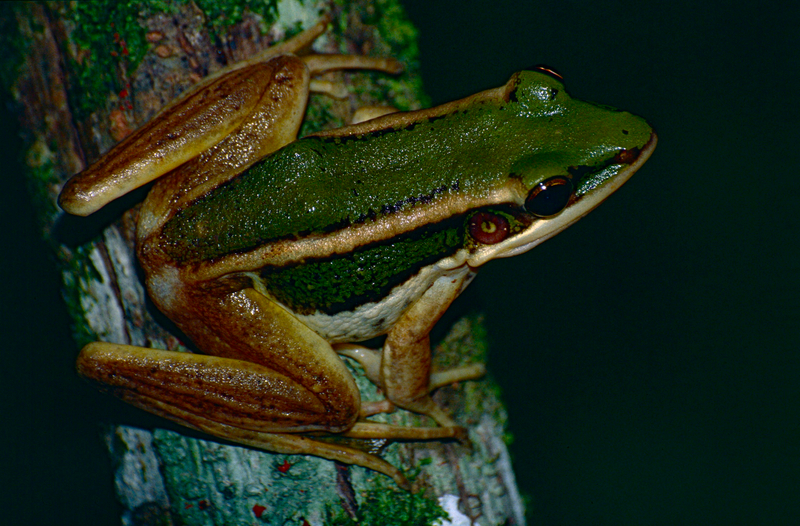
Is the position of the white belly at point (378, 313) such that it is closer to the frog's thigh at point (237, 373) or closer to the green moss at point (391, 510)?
the frog's thigh at point (237, 373)

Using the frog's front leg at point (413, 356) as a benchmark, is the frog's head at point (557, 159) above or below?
above

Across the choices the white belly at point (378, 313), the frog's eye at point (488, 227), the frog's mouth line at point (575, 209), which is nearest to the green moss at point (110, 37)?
the white belly at point (378, 313)

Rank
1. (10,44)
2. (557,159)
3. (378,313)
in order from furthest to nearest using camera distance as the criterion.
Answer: (10,44) → (378,313) → (557,159)

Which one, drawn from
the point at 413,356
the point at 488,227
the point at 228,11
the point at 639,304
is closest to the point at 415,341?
the point at 413,356

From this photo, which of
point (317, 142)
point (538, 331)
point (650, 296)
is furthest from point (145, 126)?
point (650, 296)

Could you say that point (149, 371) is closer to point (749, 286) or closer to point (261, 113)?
point (261, 113)

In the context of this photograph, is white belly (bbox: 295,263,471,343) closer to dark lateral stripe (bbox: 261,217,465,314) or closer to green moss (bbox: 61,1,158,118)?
dark lateral stripe (bbox: 261,217,465,314)

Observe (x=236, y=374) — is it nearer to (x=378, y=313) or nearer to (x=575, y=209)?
(x=378, y=313)
